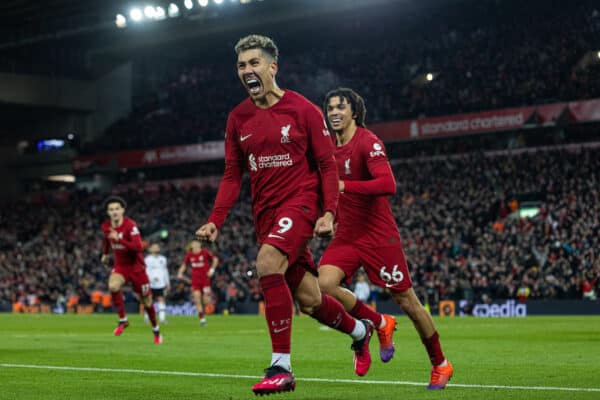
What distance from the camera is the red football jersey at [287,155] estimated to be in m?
7.25

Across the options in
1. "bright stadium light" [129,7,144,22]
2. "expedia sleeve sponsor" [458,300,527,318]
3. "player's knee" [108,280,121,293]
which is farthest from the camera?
"bright stadium light" [129,7,144,22]

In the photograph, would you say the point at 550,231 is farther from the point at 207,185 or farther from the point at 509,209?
the point at 207,185

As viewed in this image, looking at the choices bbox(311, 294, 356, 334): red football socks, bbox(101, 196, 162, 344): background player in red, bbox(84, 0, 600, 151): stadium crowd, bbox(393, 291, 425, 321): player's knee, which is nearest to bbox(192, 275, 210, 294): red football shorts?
bbox(101, 196, 162, 344): background player in red

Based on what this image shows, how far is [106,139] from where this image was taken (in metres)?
54.9

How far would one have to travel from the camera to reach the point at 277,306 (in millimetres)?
6977

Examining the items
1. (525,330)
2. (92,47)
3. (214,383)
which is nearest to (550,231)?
(525,330)

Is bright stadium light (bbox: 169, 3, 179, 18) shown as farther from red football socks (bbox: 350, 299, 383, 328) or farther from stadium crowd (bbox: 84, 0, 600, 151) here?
red football socks (bbox: 350, 299, 383, 328)

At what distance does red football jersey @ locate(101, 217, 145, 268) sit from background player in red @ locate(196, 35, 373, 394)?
936cm

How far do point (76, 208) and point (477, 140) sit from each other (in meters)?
21.9

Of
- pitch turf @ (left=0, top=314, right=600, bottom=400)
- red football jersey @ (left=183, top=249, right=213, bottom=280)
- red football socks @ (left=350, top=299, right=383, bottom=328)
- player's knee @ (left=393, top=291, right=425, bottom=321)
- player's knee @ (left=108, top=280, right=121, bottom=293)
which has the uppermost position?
red football jersey @ (left=183, top=249, right=213, bottom=280)

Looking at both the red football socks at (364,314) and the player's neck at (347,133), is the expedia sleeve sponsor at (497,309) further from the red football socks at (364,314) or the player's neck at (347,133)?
the player's neck at (347,133)

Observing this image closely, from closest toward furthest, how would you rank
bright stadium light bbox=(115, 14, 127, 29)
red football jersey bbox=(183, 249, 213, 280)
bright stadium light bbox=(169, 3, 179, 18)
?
red football jersey bbox=(183, 249, 213, 280) < bright stadium light bbox=(169, 3, 179, 18) < bright stadium light bbox=(115, 14, 127, 29)

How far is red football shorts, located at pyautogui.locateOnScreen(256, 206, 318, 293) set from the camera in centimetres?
704

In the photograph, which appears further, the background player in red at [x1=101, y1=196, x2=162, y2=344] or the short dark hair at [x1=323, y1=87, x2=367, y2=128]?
the background player in red at [x1=101, y1=196, x2=162, y2=344]
